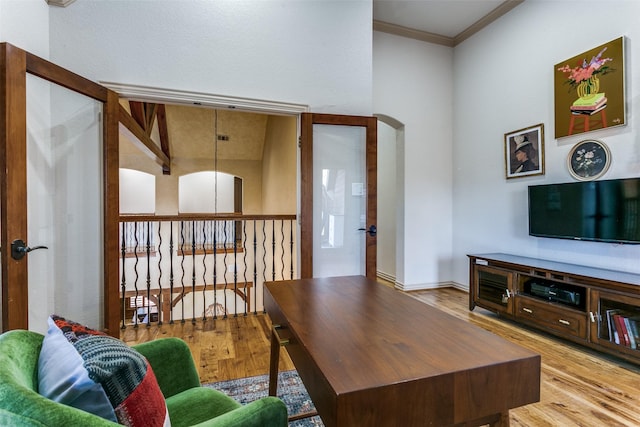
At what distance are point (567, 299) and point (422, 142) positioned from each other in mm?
2570

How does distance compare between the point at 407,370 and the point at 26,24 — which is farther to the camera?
the point at 26,24

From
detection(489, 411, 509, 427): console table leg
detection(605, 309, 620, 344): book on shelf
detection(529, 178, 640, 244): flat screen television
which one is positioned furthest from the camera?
detection(529, 178, 640, 244): flat screen television

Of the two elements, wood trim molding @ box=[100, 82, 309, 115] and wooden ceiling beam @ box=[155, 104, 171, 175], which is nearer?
wood trim molding @ box=[100, 82, 309, 115]

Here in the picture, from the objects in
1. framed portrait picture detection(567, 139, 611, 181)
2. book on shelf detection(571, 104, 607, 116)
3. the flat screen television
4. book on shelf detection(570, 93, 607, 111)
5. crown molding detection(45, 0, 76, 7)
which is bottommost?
the flat screen television

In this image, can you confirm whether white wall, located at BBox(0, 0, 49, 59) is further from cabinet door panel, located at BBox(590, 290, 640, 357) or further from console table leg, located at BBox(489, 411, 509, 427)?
cabinet door panel, located at BBox(590, 290, 640, 357)

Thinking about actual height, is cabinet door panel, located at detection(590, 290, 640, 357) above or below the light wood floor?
above

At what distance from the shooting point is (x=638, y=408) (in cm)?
178

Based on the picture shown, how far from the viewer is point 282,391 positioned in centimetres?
197

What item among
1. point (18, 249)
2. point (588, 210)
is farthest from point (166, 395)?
point (588, 210)

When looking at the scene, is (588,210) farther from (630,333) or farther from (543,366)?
(543,366)

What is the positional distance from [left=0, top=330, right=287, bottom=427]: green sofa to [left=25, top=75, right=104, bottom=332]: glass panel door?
1.32 metres

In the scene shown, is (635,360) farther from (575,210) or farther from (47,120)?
(47,120)

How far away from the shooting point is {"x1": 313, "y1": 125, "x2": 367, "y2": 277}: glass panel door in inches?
123

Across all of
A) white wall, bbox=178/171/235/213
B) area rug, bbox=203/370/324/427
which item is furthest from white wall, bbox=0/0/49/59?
white wall, bbox=178/171/235/213
